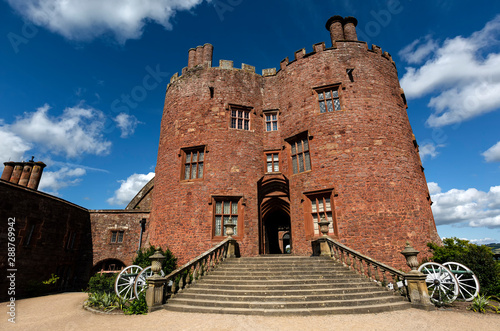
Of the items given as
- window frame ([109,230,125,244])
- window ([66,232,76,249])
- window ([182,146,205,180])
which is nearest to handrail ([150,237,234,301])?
window ([182,146,205,180])

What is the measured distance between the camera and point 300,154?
13820mm

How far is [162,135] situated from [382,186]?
13181 mm

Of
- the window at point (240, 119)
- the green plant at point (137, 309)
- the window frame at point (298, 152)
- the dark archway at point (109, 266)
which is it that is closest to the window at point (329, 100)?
the window frame at point (298, 152)

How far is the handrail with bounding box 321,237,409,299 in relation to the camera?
7.70 meters

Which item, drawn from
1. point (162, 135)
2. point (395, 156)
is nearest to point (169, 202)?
point (162, 135)

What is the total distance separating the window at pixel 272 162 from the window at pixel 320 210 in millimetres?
3045

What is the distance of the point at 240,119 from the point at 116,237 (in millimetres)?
11481

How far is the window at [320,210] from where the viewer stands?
1200cm

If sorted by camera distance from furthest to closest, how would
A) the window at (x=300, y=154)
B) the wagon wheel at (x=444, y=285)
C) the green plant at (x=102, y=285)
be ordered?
the window at (x=300, y=154) → the green plant at (x=102, y=285) → the wagon wheel at (x=444, y=285)

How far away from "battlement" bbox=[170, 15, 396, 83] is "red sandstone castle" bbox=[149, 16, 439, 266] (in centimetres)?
7

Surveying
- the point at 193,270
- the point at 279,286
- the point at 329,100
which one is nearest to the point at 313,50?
the point at 329,100

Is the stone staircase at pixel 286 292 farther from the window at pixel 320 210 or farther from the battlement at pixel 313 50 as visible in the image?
the battlement at pixel 313 50

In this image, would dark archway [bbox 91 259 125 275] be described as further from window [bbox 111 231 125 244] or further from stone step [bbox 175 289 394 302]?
stone step [bbox 175 289 394 302]

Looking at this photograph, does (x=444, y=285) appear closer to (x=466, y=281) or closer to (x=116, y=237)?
(x=466, y=281)
